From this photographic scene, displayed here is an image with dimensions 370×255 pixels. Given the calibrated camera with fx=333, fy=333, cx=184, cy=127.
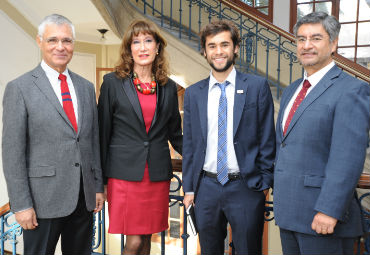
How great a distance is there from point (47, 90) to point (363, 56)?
237 inches

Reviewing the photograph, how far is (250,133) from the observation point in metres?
1.67

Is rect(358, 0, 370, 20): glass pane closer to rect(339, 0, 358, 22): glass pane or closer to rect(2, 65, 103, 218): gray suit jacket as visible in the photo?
rect(339, 0, 358, 22): glass pane

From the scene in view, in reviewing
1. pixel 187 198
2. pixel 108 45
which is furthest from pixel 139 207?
pixel 108 45

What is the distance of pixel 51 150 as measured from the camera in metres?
1.57

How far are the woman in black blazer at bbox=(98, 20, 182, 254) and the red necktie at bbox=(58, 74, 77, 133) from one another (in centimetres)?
24

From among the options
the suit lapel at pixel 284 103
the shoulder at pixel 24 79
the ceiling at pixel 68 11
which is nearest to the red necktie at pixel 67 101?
the shoulder at pixel 24 79

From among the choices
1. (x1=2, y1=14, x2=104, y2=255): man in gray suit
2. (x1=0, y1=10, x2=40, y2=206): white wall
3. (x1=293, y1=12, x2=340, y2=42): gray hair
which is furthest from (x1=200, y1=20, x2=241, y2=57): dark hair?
(x1=0, y1=10, x2=40, y2=206): white wall

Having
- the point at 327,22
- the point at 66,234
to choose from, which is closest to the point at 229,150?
the point at 327,22

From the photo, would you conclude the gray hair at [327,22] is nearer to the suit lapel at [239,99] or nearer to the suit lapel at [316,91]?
the suit lapel at [316,91]

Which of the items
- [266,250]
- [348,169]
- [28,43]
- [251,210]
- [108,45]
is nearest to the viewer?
[348,169]

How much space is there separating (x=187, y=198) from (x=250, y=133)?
1.61 feet

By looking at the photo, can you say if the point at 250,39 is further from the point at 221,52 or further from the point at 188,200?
the point at 188,200

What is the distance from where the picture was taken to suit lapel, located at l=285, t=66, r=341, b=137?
4.63 feet

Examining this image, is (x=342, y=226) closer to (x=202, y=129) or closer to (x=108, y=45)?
(x=202, y=129)
